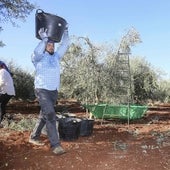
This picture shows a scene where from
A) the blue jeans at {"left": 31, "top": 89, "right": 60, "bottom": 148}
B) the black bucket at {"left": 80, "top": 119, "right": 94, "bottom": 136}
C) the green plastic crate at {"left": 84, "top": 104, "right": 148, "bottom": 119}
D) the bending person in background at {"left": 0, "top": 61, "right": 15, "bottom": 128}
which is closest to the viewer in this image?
the blue jeans at {"left": 31, "top": 89, "right": 60, "bottom": 148}

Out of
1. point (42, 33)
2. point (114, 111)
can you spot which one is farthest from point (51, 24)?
point (114, 111)

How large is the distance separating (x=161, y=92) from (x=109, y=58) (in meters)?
21.5

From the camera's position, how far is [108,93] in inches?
648

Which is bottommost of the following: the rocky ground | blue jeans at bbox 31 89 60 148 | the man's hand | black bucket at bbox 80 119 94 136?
the rocky ground

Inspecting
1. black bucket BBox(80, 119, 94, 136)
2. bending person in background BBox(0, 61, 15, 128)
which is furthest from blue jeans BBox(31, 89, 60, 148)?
bending person in background BBox(0, 61, 15, 128)

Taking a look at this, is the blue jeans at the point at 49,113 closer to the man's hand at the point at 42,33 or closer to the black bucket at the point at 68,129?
the man's hand at the point at 42,33

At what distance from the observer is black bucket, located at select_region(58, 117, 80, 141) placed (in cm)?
947

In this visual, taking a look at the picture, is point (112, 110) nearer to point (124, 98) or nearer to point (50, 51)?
point (124, 98)

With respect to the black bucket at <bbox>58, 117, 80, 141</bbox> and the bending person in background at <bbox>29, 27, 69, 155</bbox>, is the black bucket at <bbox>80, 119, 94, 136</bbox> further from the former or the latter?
the bending person in background at <bbox>29, 27, 69, 155</bbox>

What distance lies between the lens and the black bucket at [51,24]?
8.35 metres

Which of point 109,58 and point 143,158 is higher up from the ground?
point 109,58

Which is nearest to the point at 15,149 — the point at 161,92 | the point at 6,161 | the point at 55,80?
the point at 6,161

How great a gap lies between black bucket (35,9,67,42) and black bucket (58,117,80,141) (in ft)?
6.36

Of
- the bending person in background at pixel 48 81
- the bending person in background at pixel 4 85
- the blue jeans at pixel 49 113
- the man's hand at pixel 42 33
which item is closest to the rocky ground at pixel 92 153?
the blue jeans at pixel 49 113
